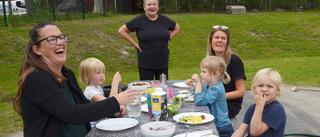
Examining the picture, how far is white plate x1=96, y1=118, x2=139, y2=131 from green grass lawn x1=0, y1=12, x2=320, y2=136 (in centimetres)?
322

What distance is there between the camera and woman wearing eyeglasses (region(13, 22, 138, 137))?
7.52 ft

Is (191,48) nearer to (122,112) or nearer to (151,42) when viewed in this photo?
(151,42)

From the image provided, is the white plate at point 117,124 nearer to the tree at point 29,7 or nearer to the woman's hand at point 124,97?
the woman's hand at point 124,97

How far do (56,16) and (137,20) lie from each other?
11.3 m

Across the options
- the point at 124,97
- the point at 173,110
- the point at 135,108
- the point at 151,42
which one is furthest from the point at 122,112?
the point at 151,42

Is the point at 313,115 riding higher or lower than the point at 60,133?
lower

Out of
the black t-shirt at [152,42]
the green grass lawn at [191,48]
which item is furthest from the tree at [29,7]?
the black t-shirt at [152,42]

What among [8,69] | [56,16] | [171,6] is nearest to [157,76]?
[8,69]

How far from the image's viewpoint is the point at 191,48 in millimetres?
14781

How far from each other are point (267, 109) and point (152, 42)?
295cm

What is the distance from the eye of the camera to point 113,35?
14320 mm

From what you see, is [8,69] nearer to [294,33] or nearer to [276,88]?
[276,88]

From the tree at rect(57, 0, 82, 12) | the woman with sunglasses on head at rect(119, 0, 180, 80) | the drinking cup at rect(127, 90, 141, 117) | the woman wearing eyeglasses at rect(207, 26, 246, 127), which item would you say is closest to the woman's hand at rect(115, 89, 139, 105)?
the drinking cup at rect(127, 90, 141, 117)

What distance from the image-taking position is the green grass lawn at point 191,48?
963 centimetres
